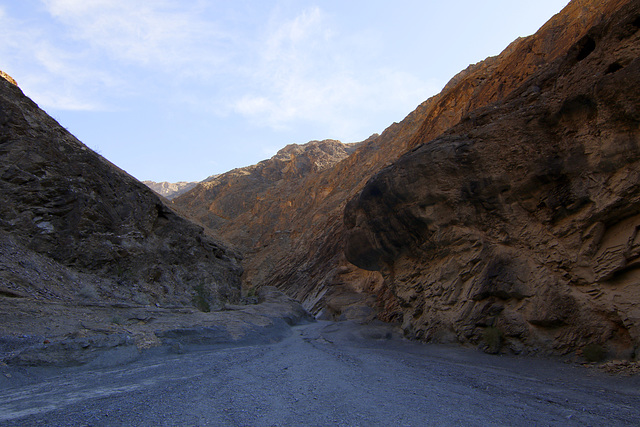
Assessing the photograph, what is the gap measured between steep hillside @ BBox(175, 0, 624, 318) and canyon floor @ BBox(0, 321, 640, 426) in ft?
31.0

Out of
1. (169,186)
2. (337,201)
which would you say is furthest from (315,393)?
(169,186)

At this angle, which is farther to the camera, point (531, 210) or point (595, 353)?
point (531, 210)

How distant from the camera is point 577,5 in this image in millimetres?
18094

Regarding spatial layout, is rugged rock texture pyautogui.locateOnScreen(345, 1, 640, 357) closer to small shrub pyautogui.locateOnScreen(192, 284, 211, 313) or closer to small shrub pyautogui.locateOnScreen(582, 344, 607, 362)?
small shrub pyautogui.locateOnScreen(582, 344, 607, 362)

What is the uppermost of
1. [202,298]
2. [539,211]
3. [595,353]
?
[539,211]

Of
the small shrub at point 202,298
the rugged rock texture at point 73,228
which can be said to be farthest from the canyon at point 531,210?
the rugged rock texture at point 73,228

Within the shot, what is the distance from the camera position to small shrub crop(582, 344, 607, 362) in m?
7.20

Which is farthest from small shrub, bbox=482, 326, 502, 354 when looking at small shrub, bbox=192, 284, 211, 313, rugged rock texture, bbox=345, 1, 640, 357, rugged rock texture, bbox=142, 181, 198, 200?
rugged rock texture, bbox=142, 181, 198, 200

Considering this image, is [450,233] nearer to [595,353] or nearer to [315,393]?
[595,353]

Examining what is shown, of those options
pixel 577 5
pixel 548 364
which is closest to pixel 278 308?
pixel 548 364

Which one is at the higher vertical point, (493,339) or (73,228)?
(73,228)

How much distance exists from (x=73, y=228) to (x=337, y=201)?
3605cm

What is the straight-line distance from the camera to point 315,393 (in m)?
4.96

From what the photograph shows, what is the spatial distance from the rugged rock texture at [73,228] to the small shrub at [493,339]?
12425 mm
